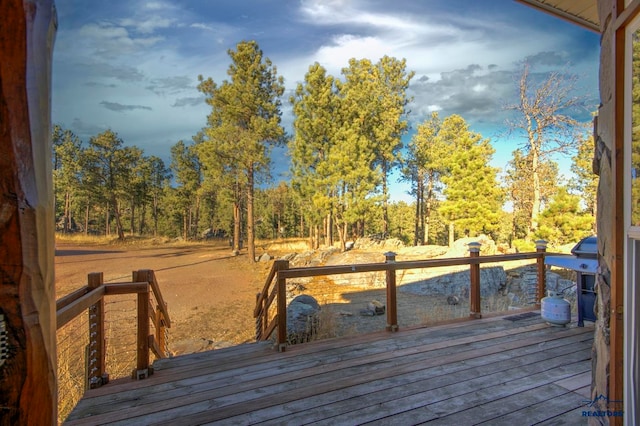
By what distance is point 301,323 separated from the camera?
5664mm

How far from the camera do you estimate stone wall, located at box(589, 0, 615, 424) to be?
1571 millimetres

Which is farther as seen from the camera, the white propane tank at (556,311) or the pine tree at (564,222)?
the pine tree at (564,222)

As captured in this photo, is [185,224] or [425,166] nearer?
[425,166]

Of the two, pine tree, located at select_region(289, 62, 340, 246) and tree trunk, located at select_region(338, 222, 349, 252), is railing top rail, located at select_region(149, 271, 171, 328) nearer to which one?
pine tree, located at select_region(289, 62, 340, 246)

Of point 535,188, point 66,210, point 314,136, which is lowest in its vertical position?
point 66,210

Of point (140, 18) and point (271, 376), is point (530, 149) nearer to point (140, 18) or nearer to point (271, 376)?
point (271, 376)

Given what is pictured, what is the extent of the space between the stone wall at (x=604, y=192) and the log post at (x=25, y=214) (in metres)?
2.24

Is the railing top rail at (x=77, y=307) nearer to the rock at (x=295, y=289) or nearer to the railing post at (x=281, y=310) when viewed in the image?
the railing post at (x=281, y=310)

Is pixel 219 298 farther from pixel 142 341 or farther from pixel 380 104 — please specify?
pixel 380 104

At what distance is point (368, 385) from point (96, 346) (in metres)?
2.16

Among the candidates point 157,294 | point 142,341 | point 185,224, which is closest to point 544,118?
point 157,294

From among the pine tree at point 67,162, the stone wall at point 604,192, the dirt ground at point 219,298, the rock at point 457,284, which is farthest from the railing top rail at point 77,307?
the pine tree at point 67,162

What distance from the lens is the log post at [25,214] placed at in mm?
926

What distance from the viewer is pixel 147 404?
2.39 m
